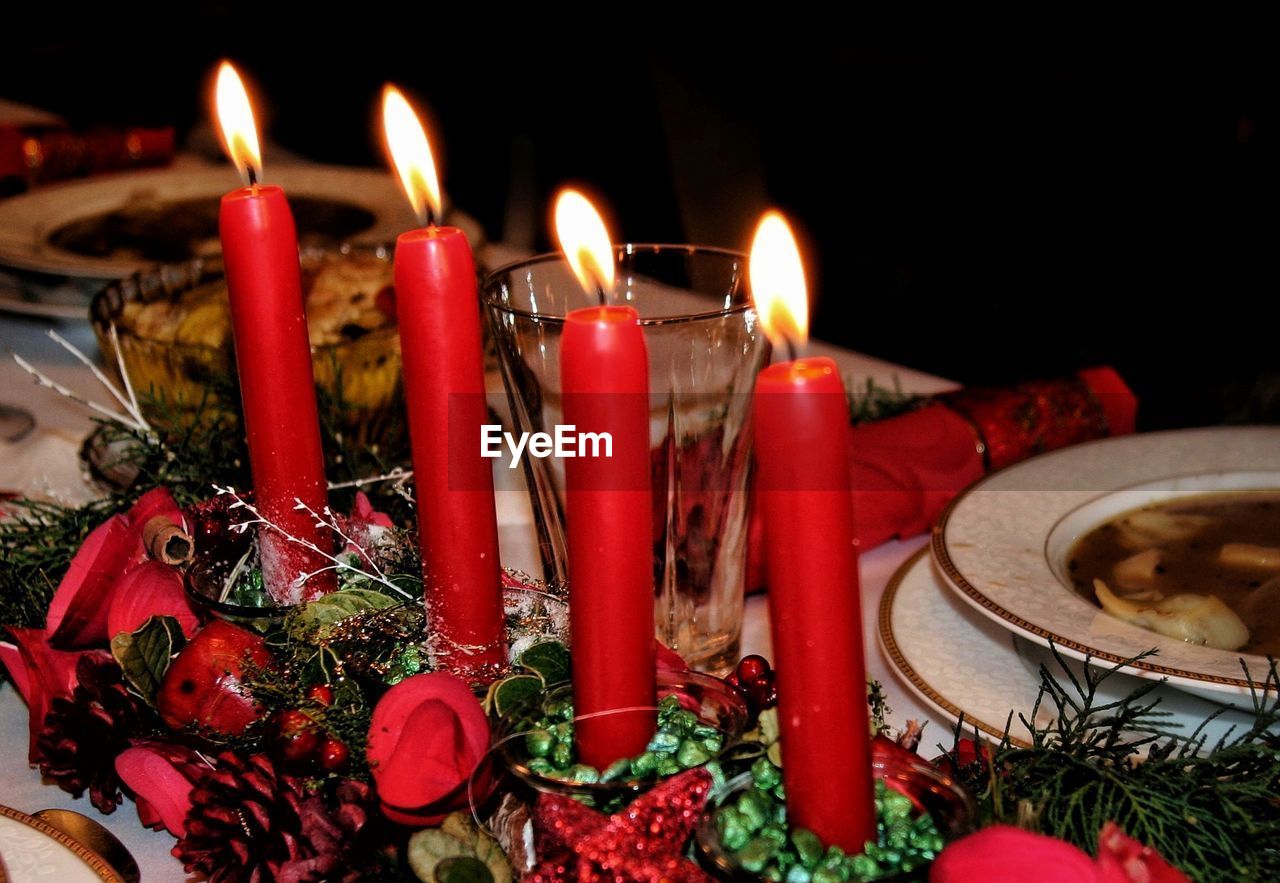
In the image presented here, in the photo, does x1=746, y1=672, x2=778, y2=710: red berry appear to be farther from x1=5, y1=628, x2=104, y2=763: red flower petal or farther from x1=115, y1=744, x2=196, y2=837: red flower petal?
x1=5, y1=628, x2=104, y2=763: red flower petal

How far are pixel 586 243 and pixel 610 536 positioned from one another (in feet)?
0.46

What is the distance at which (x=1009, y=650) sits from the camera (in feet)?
3.20

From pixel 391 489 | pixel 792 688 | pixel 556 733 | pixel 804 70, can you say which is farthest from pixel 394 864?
pixel 804 70

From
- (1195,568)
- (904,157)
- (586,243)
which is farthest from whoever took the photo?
(904,157)

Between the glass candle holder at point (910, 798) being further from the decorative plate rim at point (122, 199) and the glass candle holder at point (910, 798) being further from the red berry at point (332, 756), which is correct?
the decorative plate rim at point (122, 199)

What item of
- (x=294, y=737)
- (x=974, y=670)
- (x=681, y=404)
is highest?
(x=681, y=404)

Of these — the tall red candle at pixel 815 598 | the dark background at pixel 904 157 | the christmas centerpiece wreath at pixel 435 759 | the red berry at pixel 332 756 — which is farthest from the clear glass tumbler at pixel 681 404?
the dark background at pixel 904 157

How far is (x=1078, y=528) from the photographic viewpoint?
3.67 feet

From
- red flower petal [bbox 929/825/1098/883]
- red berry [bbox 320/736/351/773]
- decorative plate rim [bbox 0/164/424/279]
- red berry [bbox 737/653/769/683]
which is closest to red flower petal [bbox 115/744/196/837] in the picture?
red berry [bbox 320/736/351/773]

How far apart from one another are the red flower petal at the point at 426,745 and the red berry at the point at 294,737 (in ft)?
0.14

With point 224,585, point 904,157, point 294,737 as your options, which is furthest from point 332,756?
point 904,157

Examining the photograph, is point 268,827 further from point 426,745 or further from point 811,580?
point 811,580

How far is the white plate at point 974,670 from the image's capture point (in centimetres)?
88

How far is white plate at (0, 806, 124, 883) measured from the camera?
0.69m
